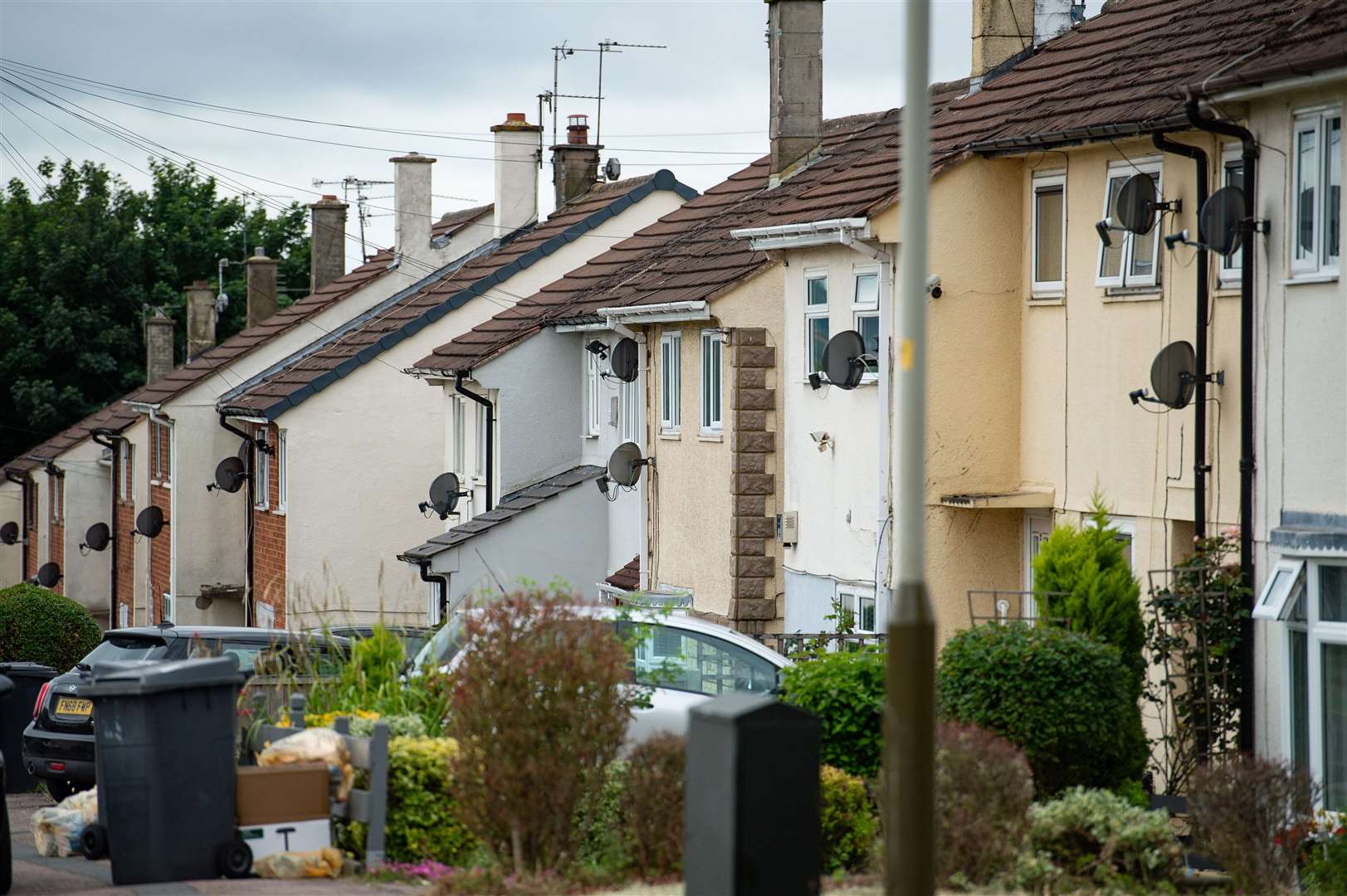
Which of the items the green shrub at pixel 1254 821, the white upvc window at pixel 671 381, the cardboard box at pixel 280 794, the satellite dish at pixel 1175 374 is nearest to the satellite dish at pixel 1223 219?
the satellite dish at pixel 1175 374

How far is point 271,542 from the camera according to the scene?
3569 centimetres

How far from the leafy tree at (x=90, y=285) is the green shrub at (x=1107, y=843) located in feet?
173

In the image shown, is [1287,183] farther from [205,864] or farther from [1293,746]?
[205,864]

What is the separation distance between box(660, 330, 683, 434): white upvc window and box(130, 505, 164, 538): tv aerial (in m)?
18.4

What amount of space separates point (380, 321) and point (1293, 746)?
82.2ft

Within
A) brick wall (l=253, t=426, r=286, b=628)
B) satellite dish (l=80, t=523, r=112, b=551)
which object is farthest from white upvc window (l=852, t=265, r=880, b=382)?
satellite dish (l=80, t=523, r=112, b=551)

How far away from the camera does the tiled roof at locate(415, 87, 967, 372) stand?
20312 millimetres

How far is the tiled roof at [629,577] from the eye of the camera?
2750 centimetres

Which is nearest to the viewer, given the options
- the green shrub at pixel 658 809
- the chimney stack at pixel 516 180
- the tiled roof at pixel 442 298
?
the green shrub at pixel 658 809

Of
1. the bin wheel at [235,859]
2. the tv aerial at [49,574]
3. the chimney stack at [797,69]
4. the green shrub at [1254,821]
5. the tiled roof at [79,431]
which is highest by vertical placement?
the chimney stack at [797,69]

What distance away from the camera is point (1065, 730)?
12.6m

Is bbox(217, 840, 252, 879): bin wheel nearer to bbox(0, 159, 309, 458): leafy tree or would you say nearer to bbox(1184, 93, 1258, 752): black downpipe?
bbox(1184, 93, 1258, 752): black downpipe

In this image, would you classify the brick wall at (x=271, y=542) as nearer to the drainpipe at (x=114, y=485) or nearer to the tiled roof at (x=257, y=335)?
the tiled roof at (x=257, y=335)

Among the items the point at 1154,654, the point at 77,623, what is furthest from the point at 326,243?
the point at 1154,654
